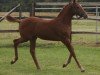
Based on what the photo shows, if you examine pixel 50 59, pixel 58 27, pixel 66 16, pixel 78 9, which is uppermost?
pixel 78 9

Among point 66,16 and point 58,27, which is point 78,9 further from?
point 58,27

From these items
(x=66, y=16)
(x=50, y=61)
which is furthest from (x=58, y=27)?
(x=50, y=61)

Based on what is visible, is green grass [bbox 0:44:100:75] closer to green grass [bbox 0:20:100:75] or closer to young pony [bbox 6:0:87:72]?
green grass [bbox 0:20:100:75]

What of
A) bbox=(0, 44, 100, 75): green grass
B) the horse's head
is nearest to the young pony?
the horse's head

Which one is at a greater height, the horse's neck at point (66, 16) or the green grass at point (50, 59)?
the horse's neck at point (66, 16)

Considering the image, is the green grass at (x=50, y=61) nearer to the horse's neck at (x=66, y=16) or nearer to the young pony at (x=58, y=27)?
the young pony at (x=58, y=27)

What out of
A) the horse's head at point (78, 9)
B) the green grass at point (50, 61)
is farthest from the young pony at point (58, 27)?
the green grass at point (50, 61)

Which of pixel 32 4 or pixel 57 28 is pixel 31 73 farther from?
pixel 32 4

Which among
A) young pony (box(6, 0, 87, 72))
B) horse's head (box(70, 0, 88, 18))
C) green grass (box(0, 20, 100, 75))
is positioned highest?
horse's head (box(70, 0, 88, 18))

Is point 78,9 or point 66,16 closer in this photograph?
point 78,9

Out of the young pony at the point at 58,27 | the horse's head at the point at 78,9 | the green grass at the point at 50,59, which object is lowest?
the green grass at the point at 50,59

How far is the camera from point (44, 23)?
31.2ft

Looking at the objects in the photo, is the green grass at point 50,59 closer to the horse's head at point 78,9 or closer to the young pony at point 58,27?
the young pony at point 58,27

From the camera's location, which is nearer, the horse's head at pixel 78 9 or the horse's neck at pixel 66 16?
the horse's head at pixel 78 9
